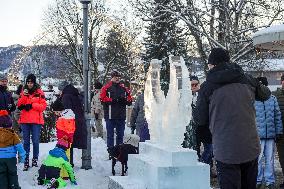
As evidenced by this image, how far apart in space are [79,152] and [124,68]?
36.1 m

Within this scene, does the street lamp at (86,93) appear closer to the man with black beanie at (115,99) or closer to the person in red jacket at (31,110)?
the man with black beanie at (115,99)

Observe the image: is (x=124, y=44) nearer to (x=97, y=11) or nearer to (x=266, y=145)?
(x=97, y=11)

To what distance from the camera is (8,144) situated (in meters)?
7.66

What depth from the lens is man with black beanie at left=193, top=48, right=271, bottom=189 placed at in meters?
4.73


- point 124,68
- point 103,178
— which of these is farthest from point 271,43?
point 124,68

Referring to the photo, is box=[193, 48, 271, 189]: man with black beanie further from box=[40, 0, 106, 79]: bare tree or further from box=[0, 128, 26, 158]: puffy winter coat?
box=[40, 0, 106, 79]: bare tree

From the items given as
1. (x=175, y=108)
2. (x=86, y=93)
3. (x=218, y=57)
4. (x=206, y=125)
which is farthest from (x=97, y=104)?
(x=218, y=57)

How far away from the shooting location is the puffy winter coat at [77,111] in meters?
9.91

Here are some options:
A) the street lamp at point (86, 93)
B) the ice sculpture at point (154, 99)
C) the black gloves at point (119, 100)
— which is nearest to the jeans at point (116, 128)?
the black gloves at point (119, 100)

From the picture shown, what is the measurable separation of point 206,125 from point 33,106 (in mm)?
5013

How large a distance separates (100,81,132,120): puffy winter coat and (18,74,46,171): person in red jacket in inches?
63.9

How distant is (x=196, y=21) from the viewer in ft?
73.8

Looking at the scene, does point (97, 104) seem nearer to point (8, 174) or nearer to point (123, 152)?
point (123, 152)

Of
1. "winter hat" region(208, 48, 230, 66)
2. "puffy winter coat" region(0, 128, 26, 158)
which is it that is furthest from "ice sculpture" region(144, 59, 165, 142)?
"puffy winter coat" region(0, 128, 26, 158)
